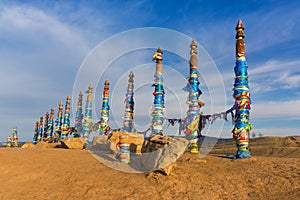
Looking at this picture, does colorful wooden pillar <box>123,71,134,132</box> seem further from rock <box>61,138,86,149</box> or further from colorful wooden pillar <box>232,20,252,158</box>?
colorful wooden pillar <box>232,20,252,158</box>

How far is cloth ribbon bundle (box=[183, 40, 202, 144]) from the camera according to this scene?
40.2 ft

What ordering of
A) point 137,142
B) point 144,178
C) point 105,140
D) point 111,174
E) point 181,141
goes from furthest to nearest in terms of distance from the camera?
point 105,140, point 137,142, point 181,141, point 111,174, point 144,178

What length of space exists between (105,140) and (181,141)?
7530 millimetres

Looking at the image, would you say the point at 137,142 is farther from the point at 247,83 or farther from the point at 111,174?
the point at 247,83

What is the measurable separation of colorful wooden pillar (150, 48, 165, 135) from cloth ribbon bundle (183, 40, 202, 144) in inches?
68.1

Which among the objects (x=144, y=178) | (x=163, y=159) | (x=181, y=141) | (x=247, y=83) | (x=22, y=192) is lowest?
(x=22, y=192)

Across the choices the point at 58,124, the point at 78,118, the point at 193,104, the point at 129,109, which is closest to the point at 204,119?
the point at 193,104

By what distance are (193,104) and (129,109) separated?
778 cm

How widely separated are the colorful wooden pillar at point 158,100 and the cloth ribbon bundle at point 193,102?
1731 mm

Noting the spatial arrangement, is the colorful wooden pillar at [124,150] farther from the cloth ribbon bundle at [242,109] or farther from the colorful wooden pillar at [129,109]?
the colorful wooden pillar at [129,109]

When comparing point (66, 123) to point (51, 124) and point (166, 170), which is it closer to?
point (51, 124)

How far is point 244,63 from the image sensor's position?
1009cm

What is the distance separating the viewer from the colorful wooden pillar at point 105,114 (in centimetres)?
1903

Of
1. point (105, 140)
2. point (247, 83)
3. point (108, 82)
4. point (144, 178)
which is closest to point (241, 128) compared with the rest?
point (247, 83)
